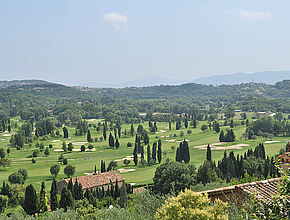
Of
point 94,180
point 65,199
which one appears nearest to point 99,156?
point 94,180

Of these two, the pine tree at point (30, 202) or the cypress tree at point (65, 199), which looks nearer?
the cypress tree at point (65, 199)

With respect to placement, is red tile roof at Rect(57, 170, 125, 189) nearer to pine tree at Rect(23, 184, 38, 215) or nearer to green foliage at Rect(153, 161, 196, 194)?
green foliage at Rect(153, 161, 196, 194)

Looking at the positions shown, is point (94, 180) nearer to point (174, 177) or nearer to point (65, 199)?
point (174, 177)

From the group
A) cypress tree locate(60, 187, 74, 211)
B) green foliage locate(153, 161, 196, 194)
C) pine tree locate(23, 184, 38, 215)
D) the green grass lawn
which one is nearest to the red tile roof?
the green grass lawn

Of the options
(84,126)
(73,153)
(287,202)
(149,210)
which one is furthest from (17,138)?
(287,202)

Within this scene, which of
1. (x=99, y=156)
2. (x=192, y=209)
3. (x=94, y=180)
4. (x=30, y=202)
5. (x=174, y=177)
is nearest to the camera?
(x=192, y=209)

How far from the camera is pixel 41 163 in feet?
307

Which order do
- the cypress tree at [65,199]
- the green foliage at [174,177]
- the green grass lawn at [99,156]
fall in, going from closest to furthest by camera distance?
the cypress tree at [65,199], the green foliage at [174,177], the green grass lawn at [99,156]

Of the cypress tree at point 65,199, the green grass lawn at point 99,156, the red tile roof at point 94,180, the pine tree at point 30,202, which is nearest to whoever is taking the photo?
the cypress tree at point 65,199

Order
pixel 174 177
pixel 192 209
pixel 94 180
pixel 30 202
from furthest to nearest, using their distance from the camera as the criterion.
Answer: pixel 94 180 → pixel 174 177 → pixel 30 202 → pixel 192 209

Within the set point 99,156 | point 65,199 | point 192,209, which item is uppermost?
point 192,209

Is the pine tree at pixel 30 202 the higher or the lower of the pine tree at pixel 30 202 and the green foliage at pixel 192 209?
the lower

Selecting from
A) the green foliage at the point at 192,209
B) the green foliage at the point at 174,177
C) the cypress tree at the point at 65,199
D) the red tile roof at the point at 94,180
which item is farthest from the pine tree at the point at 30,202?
the green foliage at the point at 192,209

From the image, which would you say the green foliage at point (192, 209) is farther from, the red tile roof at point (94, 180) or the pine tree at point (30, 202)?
the red tile roof at point (94, 180)
